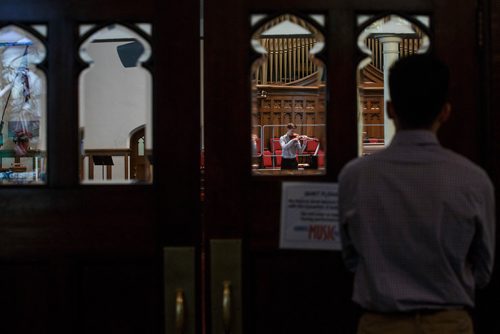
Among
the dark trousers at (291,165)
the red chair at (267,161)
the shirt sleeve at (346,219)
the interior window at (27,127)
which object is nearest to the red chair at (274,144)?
the red chair at (267,161)

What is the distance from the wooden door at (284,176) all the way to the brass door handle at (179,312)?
0.08 meters

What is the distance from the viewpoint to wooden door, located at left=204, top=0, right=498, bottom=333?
143 cm

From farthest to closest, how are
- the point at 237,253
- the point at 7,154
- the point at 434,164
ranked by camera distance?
the point at 7,154 < the point at 237,253 < the point at 434,164

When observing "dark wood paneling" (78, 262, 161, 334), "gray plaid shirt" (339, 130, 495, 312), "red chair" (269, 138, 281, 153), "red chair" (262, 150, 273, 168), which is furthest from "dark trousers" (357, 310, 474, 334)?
"red chair" (269, 138, 281, 153)

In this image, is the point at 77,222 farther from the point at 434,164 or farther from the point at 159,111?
the point at 434,164

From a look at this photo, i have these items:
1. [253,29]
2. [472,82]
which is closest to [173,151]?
[253,29]

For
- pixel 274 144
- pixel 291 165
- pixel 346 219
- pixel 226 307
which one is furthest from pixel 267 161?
pixel 346 219

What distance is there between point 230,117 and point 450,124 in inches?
22.3

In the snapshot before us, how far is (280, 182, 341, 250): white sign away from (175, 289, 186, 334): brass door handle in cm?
29

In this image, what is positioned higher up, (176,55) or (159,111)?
(176,55)

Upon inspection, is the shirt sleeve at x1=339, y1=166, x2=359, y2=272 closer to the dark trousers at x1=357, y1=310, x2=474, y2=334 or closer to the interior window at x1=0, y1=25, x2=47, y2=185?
the dark trousers at x1=357, y1=310, x2=474, y2=334

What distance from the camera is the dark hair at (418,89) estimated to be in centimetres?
105

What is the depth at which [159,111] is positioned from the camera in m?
1.43

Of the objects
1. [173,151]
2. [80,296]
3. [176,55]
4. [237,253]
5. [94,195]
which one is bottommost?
[80,296]
